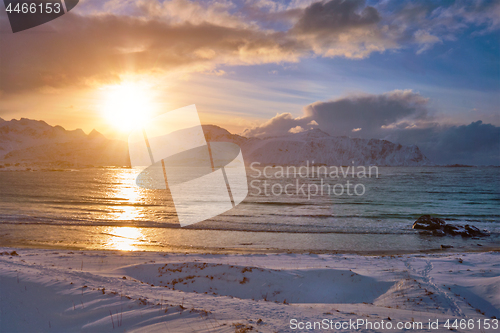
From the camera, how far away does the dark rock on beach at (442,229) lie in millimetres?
21331

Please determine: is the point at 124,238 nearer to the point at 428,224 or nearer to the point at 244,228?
the point at 244,228

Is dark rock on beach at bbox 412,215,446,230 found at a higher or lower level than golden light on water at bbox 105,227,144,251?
lower

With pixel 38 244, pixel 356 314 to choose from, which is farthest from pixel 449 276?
pixel 38 244

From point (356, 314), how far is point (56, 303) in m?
7.42

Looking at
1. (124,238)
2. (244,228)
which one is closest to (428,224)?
(244,228)

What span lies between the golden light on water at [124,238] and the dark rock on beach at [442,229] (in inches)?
873

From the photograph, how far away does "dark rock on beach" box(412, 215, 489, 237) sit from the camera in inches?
840

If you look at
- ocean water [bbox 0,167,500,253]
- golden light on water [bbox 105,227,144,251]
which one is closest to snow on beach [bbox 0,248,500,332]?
golden light on water [bbox 105,227,144,251]

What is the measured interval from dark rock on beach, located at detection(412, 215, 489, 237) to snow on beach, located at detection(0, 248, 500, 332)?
24.1 feet

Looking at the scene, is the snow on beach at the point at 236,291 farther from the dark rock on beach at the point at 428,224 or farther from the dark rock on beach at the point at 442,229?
the dark rock on beach at the point at 428,224

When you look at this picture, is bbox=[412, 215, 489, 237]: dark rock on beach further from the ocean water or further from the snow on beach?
the snow on beach

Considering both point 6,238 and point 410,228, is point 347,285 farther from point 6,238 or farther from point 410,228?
point 6,238

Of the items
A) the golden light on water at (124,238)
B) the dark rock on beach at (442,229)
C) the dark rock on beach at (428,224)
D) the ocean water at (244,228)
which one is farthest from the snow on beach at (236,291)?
the dark rock on beach at (428,224)

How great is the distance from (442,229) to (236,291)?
20485 mm
